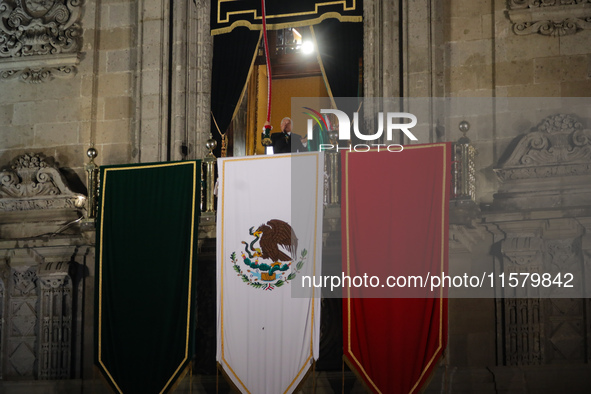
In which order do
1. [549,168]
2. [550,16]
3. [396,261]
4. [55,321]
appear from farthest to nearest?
[55,321] < [550,16] < [549,168] < [396,261]

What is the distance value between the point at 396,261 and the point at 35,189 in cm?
415

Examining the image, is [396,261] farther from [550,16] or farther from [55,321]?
[55,321]

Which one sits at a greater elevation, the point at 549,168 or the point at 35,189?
the point at 549,168

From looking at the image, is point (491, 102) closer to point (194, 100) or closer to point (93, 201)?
point (194, 100)

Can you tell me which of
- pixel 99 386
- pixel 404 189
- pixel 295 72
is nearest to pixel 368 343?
pixel 404 189

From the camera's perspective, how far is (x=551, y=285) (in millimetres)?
9195

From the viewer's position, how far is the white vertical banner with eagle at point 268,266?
8.93m

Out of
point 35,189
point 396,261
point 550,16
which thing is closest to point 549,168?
point 550,16

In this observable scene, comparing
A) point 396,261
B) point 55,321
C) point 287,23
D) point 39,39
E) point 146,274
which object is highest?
point 287,23

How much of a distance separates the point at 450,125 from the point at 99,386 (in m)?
4.48

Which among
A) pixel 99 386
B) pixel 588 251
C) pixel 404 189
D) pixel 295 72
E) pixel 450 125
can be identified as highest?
pixel 295 72

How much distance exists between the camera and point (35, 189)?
414 inches

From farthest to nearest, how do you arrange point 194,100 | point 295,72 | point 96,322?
point 295,72, point 194,100, point 96,322

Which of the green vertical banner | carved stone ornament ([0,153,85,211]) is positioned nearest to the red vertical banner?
the green vertical banner
